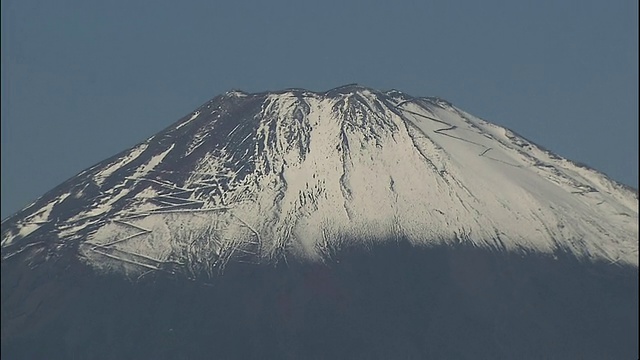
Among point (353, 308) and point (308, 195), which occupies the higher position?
point (308, 195)

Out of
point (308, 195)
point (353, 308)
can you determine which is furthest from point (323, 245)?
point (353, 308)

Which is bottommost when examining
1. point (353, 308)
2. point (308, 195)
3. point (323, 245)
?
point (353, 308)

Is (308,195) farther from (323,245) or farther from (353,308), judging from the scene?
(353,308)

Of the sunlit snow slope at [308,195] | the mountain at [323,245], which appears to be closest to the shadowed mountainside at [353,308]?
the mountain at [323,245]

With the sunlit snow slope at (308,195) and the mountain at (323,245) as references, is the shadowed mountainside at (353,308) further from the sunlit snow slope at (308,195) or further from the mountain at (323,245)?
the sunlit snow slope at (308,195)

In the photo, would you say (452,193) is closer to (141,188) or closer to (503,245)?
(503,245)

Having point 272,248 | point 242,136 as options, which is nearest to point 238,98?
point 242,136
